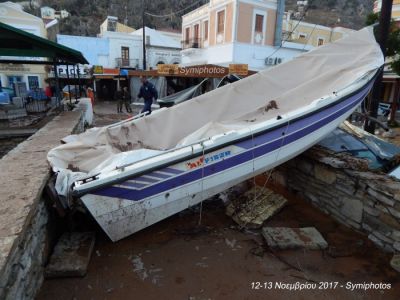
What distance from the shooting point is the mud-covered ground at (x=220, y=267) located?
2.71 metres

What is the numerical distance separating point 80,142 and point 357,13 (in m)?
73.2

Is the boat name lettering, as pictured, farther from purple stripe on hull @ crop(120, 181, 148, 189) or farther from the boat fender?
the boat fender

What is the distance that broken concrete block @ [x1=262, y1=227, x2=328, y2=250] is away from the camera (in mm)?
3320

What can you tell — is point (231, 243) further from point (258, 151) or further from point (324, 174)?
point (324, 174)

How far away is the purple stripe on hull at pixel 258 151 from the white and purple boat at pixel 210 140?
0.01m

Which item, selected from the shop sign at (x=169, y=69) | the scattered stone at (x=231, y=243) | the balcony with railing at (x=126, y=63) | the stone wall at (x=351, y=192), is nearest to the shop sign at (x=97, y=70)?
the balcony with railing at (x=126, y=63)

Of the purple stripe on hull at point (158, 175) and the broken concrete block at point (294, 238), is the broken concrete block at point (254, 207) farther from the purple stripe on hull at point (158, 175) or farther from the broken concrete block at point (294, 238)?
the purple stripe on hull at point (158, 175)

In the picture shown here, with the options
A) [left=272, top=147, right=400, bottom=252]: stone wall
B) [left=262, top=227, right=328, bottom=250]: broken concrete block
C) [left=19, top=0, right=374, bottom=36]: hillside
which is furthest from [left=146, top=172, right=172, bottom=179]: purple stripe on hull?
[left=19, top=0, right=374, bottom=36]: hillside

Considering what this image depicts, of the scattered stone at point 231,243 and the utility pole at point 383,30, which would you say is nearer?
the scattered stone at point 231,243

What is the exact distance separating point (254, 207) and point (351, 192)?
1298 millimetres

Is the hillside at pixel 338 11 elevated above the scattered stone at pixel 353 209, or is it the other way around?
the hillside at pixel 338 11

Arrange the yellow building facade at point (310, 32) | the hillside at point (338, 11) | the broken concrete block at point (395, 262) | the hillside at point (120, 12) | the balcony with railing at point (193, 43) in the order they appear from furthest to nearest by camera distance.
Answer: the hillside at point (338, 11), the hillside at point (120, 12), the yellow building facade at point (310, 32), the balcony with railing at point (193, 43), the broken concrete block at point (395, 262)

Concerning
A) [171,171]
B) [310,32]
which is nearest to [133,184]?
[171,171]

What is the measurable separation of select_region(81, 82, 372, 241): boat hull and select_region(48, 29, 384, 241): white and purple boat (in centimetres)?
1
